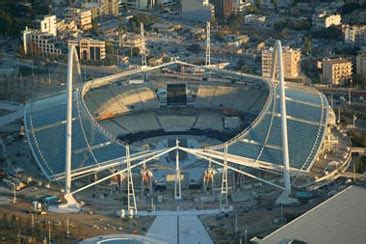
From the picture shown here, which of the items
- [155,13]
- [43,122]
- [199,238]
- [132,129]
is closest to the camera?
[199,238]

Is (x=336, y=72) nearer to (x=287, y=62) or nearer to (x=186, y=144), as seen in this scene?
(x=287, y=62)

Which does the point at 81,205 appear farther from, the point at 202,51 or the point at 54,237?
the point at 202,51

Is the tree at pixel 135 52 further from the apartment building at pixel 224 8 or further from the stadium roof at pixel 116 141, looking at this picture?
the stadium roof at pixel 116 141

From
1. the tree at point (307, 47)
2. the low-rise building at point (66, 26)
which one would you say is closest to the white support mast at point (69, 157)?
the tree at point (307, 47)

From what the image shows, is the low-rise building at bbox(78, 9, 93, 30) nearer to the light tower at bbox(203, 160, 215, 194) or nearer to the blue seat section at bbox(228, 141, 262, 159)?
the blue seat section at bbox(228, 141, 262, 159)

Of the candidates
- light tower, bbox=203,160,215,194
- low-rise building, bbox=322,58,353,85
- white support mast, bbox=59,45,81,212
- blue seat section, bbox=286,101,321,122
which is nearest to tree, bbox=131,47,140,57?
low-rise building, bbox=322,58,353,85

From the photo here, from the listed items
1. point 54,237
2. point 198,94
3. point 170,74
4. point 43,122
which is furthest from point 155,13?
point 54,237
